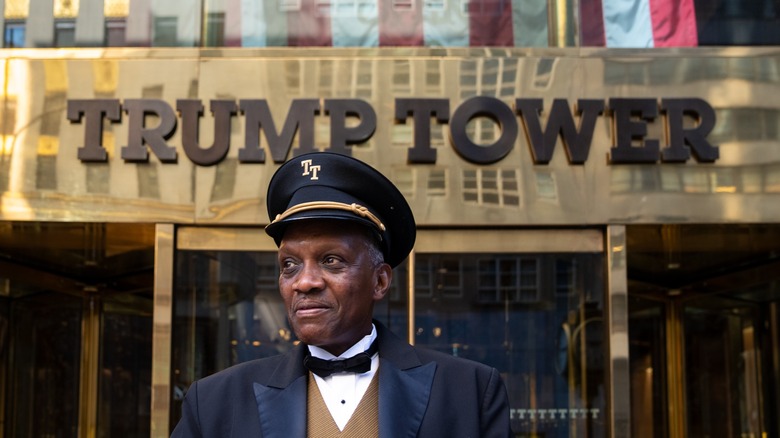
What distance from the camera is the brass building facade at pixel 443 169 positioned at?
6.96m

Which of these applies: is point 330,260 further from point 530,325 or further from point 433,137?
point 530,325

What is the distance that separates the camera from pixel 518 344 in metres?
7.35

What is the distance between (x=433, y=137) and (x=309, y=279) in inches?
175

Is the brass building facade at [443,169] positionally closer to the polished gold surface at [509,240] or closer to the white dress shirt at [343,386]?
the polished gold surface at [509,240]

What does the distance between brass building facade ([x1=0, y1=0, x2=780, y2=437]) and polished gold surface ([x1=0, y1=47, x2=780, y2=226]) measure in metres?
0.01

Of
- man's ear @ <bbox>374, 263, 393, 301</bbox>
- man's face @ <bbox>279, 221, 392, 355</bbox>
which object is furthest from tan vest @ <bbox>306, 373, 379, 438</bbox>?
man's ear @ <bbox>374, 263, 393, 301</bbox>

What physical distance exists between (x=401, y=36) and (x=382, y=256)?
4605 millimetres

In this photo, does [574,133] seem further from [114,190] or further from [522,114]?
[114,190]

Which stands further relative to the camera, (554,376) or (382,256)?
(554,376)

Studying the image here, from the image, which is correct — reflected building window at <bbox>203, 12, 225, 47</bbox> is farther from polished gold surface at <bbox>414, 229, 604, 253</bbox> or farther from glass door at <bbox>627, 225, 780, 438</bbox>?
glass door at <bbox>627, 225, 780, 438</bbox>

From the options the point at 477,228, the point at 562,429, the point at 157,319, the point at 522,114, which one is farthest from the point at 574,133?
the point at 157,319

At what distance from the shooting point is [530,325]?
7348 mm

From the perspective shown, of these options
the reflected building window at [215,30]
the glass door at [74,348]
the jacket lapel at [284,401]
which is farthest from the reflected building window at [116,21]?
the jacket lapel at [284,401]

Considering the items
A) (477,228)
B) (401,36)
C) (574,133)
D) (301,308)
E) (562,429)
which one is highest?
(401,36)
